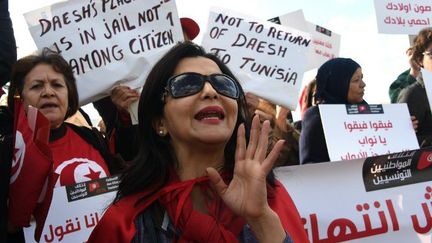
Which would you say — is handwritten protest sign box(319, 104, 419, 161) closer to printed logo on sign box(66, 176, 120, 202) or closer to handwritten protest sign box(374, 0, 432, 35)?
printed logo on sign box(66, 176, 120, 202)

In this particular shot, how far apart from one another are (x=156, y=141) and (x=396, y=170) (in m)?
1.50

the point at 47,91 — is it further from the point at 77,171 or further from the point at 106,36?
the point at 106,36

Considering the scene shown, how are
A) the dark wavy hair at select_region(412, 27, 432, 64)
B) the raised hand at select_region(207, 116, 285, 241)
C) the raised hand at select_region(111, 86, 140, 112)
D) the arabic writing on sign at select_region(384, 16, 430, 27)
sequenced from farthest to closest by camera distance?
the arabic writing on sign at select_region(384, 16, 430, 27)
the dark wavy hair at select_region(412, 27, 432, 64)
the raised hand at select_region(111, 86, 140, 112)
the raised hand at select_region(207, 116, 285, 241)

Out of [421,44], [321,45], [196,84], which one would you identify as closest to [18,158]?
[196,84]

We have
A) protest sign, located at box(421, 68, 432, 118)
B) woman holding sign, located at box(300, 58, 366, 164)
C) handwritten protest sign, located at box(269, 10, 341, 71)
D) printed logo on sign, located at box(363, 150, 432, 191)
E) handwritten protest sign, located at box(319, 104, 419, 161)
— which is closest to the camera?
printed logo on sign, located at box(363, 150, 432, 191)

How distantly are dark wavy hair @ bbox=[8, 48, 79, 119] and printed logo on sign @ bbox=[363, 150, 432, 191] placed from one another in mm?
1588

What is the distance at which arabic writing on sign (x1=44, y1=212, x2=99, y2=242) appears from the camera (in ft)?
8.47

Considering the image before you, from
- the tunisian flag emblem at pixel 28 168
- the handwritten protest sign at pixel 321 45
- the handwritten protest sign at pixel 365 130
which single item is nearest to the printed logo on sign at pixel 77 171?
the tunisian flag emblem at pixel 28 168

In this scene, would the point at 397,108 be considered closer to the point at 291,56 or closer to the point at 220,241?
the point at 291,56

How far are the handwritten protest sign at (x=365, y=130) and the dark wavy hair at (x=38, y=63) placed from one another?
1.61m

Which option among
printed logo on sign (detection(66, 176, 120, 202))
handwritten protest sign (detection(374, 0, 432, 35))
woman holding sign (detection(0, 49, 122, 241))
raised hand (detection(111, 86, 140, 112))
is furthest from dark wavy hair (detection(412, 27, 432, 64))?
printed logo on sign (detection(66, 176, 120, 202))

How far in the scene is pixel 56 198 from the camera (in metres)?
2.58

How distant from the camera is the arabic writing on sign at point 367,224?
2.83 metres

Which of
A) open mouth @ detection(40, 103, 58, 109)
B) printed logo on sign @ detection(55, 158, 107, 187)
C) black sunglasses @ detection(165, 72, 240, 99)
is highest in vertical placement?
open mouth @ detection(40, 103, 58, 109)
